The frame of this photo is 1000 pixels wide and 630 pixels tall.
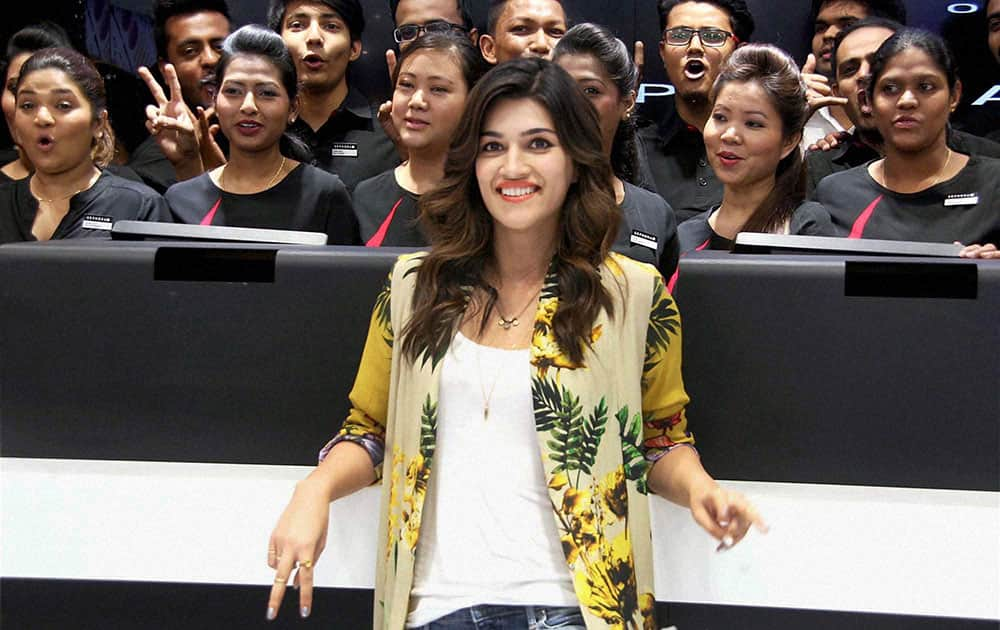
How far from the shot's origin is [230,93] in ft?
10.0

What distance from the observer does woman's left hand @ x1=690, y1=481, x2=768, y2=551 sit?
143cm

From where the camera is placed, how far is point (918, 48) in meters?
2.90

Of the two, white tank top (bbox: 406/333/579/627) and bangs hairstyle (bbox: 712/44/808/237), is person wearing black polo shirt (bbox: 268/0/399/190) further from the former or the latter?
white tank top (bbox: 406/333/579/627)

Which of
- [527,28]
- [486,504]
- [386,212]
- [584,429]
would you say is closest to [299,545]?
[486,504]

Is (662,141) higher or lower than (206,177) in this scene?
higher

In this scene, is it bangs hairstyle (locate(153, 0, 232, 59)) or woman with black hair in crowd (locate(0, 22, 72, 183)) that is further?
bangs hairstyle (locate(153, 0, 232, 59))

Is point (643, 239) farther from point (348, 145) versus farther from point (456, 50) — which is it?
point (348, 145)

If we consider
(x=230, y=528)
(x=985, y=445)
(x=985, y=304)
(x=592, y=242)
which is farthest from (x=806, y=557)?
(x=230, y=528)

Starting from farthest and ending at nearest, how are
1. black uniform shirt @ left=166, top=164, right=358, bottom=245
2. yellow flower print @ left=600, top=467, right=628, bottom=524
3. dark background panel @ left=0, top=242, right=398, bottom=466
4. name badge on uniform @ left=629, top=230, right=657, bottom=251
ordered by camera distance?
black uniform shirt @ left=166, top=164, right=358, bottom=245, name badge on uniform @ left=629, top=230, right=657, bottom=251, dark background panel @ left=0, top=242, right=398, bottom=466, yellow flower print @ left=600, top=467, right=628, bottom=524

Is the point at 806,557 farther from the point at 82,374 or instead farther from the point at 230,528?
the point at 82,374

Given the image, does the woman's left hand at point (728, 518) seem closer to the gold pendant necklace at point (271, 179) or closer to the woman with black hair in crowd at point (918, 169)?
the woman with black hair in crowd at point (918, 169)

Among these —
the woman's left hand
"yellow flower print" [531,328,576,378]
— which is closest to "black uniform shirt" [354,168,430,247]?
"yellow flower print" [531,328,576,378]

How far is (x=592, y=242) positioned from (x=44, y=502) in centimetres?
96

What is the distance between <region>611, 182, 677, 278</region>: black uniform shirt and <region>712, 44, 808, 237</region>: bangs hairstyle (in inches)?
7.2
